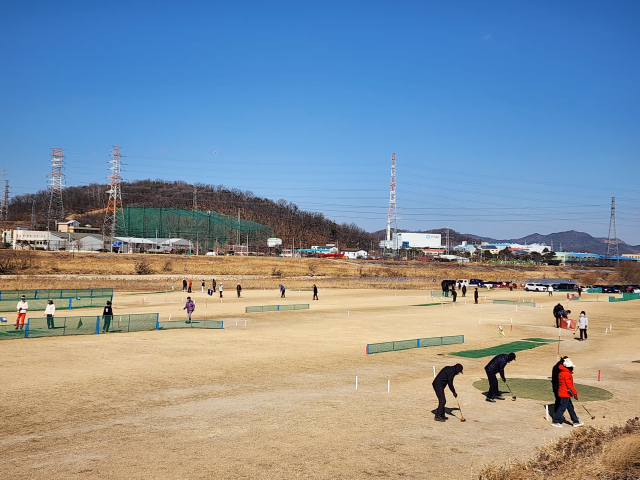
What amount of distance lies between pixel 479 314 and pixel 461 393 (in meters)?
29.4

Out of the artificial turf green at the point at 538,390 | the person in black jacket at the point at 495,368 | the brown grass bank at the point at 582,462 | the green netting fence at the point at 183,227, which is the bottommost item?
the artificial turf green at the point at 538,390

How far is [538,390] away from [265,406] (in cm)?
977

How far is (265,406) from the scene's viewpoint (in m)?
16.3

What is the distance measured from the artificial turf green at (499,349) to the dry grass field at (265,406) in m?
0.75

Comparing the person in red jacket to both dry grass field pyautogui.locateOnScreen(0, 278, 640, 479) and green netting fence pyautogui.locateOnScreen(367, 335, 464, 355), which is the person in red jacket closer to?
dry grass field pyautogui.locateOnScreen(0, 278, 640, 479)

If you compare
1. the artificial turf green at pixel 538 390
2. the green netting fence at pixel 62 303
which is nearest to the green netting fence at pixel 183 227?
the green netting fence at pixel 62 303

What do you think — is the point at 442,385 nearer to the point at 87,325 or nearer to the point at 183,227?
the point at 87,325

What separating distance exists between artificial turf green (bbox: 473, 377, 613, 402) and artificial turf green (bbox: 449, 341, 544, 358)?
17.9 feet

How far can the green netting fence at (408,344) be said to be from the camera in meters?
26.2

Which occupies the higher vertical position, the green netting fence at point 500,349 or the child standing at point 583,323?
the child standing at point 583,323

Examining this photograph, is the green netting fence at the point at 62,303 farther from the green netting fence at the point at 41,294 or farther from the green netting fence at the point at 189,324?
the green netting fence at the point at 189,324

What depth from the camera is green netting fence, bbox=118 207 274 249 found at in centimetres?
17062

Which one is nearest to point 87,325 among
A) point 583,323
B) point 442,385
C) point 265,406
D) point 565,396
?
point 265,406

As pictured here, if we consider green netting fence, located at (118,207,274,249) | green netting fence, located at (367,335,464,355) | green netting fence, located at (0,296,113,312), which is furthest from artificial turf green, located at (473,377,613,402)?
green netting fence, located at (118,207,274,249)
